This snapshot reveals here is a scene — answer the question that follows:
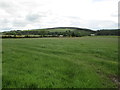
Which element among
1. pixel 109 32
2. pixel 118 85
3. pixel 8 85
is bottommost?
pixel 118 85

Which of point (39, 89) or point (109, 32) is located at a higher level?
point (109, 32)

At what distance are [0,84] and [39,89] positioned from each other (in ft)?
6.43

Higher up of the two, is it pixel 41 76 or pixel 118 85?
pixel 41 76

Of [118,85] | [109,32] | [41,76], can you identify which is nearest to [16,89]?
[41,76]

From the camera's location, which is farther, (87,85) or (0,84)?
(87,85)

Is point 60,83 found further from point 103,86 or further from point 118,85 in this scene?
point 118,85

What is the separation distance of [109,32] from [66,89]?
134954 millimetres

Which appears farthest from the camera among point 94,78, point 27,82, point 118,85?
point 94,78

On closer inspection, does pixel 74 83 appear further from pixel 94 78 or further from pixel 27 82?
pixel 27 82

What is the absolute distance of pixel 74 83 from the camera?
592 cm

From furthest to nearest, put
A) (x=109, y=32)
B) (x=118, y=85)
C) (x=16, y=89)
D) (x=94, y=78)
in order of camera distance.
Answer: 1. (x=109, y=32)
2. (x=94, y=78)
3. (x=118, y=85)
4. (x=16, y=89)

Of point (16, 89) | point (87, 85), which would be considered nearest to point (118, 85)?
point (87, 85)

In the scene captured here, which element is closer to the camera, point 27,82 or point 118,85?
point 27,82

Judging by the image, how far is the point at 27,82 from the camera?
5.60 meters
